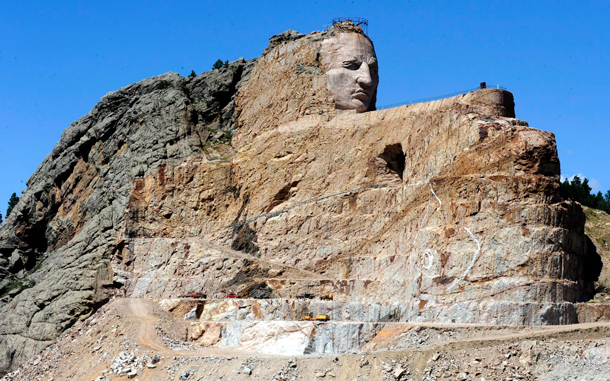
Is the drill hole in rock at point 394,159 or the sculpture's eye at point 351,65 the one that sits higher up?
the sculpture's eye at point 351,65

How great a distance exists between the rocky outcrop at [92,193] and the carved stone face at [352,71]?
885 centimetres

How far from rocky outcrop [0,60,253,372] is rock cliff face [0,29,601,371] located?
5.5 inches

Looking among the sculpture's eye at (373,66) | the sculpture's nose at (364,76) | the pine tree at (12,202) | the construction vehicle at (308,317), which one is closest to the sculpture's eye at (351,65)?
the sculpture's nose at (364,76)

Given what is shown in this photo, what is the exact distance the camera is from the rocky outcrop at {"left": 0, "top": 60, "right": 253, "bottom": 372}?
58.7 meters

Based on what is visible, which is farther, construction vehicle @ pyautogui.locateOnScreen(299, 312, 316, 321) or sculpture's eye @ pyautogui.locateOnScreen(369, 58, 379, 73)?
sculpture's eye @ pyautogui.locateOnScreen(369, 58, 379, 73)

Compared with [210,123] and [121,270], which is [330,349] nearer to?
[121,270]

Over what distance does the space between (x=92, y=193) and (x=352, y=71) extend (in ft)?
68.7

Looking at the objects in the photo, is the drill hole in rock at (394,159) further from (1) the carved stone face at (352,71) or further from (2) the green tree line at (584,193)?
(2) the green tree line at (584,193)

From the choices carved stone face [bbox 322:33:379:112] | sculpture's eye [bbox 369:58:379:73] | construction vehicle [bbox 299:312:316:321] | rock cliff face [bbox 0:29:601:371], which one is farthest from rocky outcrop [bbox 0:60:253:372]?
construction vehicle [bbox 299:312:316:321]

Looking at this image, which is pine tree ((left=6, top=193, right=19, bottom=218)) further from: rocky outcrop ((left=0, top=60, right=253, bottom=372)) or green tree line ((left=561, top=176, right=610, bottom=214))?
green tree line ((left=561, top=176, right=610, bottom=214))

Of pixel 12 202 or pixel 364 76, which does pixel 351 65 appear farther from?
pixel 12 202

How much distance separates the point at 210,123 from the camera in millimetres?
67000

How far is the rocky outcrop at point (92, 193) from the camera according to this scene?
58688 mm

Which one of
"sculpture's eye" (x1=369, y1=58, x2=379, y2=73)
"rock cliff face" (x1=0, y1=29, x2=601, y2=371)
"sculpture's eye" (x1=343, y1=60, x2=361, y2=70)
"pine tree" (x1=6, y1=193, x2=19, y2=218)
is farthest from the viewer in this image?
"pine tree" (x1=6, y1=193, x2=19, y2=218)
